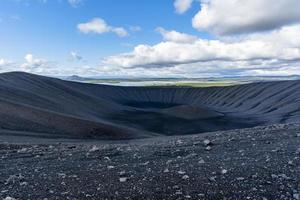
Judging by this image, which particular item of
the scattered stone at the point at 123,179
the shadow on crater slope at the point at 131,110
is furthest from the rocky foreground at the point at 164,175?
the shadow on crater slope at the point at 131,110

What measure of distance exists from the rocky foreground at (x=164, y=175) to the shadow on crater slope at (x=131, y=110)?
2805 centimetres

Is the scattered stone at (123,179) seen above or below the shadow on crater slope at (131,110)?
above

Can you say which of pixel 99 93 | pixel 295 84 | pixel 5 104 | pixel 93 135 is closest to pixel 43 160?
pixel 93 135

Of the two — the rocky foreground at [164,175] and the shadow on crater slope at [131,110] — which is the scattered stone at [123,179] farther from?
the shadow on crater slope at [131,110]

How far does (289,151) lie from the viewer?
1312cm

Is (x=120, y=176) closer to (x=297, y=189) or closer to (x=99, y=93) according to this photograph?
(x=297, y=189)

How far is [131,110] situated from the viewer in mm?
110000

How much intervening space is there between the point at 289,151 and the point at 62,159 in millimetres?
8926

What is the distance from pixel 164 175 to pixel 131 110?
328 ft

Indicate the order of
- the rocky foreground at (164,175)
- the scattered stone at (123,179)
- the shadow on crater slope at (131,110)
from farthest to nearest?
the shadow on crater slope at (131,110)
the scattered stone at (123,179)
the rocky foreground at (164,175)

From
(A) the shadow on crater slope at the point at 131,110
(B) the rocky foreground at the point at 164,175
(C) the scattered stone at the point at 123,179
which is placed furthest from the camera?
(A) the shadow on crater slope at the point at 131,110

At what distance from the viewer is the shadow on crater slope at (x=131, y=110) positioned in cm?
4744

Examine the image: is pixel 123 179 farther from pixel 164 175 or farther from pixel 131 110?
pixel 131 110

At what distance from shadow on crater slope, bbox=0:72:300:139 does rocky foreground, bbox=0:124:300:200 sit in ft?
92.0
